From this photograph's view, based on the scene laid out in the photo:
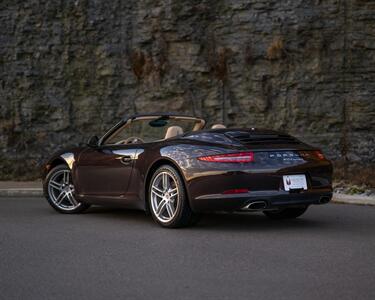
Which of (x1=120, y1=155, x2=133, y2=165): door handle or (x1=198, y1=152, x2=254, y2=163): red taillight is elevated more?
(x1=198, y1=152, x2=254, y2=163): red taillight

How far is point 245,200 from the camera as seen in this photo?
777 centimetres

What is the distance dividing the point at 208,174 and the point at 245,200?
0.50 m

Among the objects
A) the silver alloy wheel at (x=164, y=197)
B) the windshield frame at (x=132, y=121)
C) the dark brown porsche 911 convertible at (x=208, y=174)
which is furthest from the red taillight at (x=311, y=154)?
the windshield frame at (x=132, y=121)

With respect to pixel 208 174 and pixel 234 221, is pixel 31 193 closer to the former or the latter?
pixel 234 221

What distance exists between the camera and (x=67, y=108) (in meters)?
18.9

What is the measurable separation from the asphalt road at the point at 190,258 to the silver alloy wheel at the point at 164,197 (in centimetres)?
25

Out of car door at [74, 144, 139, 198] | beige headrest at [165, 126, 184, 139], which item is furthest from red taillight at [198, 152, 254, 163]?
car door at [74, 144, 139, 198]

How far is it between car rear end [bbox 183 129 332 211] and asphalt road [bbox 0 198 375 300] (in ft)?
1.22

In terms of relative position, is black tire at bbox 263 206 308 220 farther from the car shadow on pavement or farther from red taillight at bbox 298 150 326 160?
red taillight at bbox 298 150 326 160

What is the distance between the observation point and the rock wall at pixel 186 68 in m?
17.8

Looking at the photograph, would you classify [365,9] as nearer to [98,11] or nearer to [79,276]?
[98,11]

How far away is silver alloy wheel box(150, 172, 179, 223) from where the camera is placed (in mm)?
8281

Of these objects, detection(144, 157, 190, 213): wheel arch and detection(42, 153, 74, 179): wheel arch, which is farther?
detection(42, 153, 74, 179): wheel arch

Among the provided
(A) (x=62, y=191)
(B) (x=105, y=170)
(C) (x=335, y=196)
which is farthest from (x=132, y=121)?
(C) (x=335, y=196)
